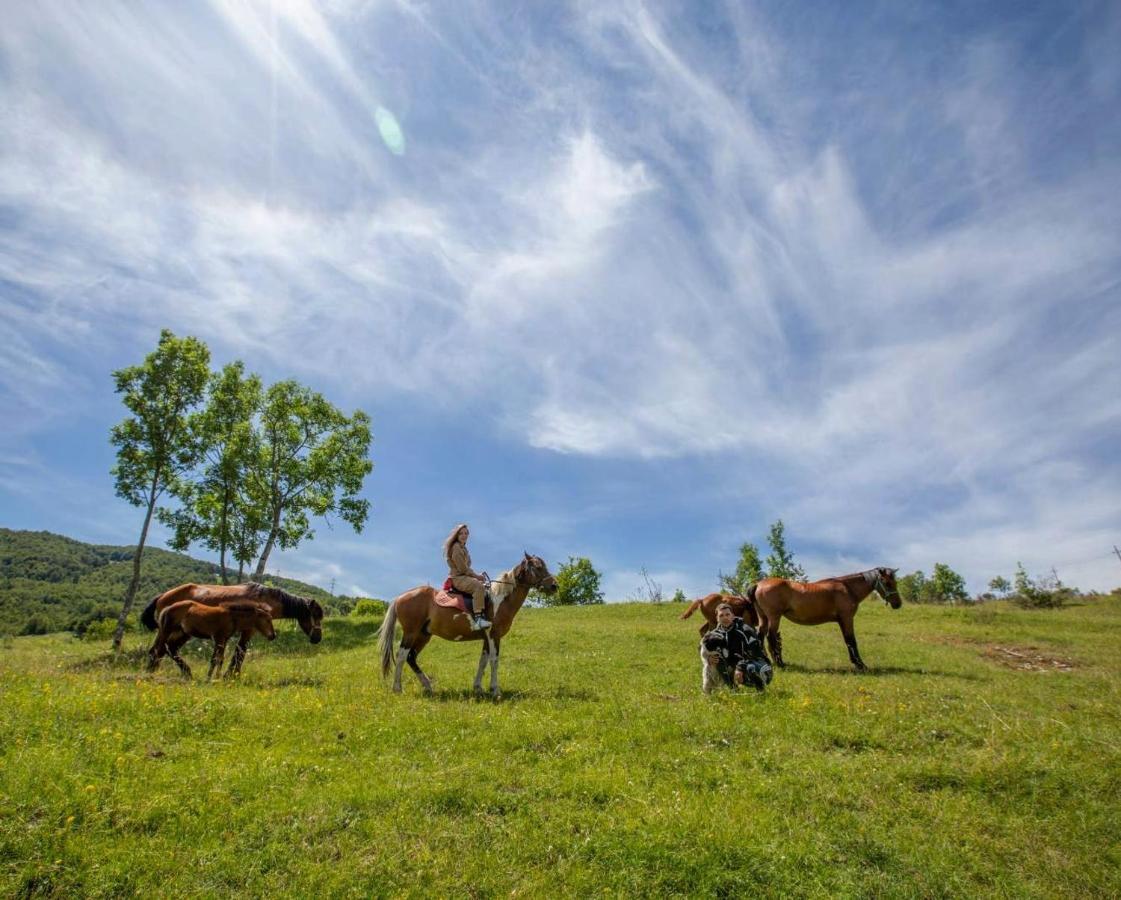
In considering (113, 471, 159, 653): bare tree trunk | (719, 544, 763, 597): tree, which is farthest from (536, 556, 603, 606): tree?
(113, 471, 159, 653): bare tree trunk

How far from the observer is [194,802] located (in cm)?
728

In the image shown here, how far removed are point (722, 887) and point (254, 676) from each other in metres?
14.0

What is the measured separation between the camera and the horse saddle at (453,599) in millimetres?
14242

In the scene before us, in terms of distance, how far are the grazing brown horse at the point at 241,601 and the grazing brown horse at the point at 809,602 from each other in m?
15.0

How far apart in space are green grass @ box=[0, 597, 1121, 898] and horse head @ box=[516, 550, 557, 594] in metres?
2.57

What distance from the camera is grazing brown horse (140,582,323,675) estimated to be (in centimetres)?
1655

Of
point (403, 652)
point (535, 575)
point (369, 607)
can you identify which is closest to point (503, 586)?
point (535, 575)

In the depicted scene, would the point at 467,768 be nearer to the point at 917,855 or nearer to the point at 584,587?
the point at 917,855

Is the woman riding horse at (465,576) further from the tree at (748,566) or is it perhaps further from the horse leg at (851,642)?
the tree at (748,566)

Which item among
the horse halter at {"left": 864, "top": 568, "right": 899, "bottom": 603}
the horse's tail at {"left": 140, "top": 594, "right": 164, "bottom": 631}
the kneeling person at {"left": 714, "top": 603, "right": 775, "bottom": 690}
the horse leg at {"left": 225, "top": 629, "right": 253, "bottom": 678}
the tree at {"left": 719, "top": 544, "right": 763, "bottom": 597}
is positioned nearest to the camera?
the kneeling person at {"left": 714, "top": 603, "right": 775, "bottom": 690}

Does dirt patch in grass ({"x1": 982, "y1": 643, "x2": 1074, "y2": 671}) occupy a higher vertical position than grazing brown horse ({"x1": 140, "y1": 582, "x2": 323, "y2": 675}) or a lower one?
lower

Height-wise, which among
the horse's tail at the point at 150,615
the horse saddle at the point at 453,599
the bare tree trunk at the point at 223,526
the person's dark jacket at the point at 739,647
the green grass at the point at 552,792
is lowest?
the green grass at the point at 552,792

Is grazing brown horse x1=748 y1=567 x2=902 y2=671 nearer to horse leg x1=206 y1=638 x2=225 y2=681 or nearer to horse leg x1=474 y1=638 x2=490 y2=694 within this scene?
horse leg x1=474 y1=638 x2=490 y2=694

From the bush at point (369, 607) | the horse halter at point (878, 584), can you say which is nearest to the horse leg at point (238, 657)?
the horse halter at point (878, 584)
